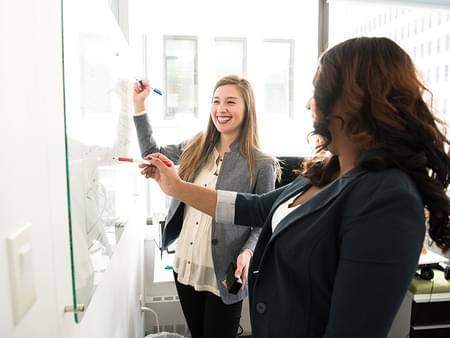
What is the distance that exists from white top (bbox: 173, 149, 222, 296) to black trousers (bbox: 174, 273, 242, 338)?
50 millimetres

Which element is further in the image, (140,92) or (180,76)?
(180,76)

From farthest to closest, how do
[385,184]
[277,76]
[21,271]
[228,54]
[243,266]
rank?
[277,76] < [228,54] < [243,266] < [385,184] < [21,271]

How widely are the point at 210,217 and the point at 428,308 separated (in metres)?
1.44

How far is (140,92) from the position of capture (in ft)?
4.76

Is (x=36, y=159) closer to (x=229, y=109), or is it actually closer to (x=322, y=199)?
(x=322, y=199)

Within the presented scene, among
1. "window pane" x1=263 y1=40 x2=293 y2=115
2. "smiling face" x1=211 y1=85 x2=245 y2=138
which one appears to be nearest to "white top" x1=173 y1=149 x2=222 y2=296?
"smiling face" x1=211 y1=85 x2=245 y2=138

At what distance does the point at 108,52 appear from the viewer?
0.88m

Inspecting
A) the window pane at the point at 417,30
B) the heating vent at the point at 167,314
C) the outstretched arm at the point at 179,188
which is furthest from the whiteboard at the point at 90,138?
the window pane at the point at 417,30

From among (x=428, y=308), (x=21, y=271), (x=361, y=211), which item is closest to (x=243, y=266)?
(x=361, y=211)

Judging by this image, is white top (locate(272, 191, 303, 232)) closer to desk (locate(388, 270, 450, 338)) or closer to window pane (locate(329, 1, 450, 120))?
desk (locate(388, 270, 450, 338))

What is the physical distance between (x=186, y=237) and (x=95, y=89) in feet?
2.95

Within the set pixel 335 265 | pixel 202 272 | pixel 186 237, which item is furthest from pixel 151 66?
pixel 335 265

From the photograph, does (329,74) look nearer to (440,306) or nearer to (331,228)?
(331,228)

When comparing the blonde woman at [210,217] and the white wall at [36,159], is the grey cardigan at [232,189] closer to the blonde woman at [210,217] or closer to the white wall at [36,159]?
the blonde woman at [210,217]
